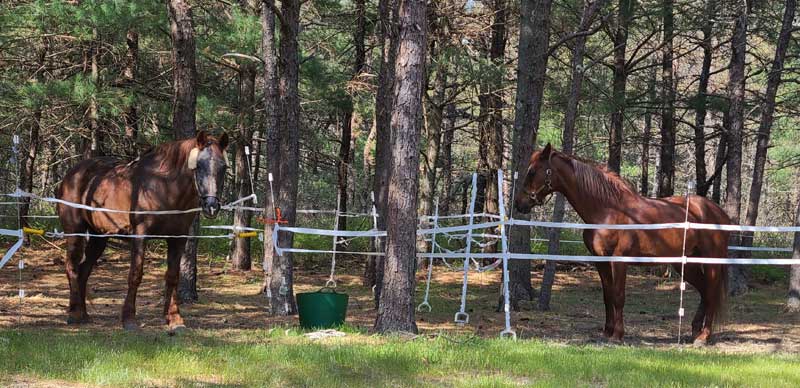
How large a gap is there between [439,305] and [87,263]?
6.07 metres

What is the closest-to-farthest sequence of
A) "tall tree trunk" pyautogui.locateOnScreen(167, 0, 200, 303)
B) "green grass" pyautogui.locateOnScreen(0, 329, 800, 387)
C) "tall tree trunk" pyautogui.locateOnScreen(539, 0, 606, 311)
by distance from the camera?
"green grass" pyautogui.locateOnScreen(0, 329, 800, 387) < "tall tree trunk" pyautogui.locateOnScreen(167, 0, 200, 303) < "tall tree trunk" pyautogui.locateOnScreen(539, 0, 606, 311)

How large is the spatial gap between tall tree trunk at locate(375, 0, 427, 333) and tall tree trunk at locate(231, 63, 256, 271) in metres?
7.25

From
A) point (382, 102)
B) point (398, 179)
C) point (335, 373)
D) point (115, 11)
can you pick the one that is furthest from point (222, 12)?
point (335, 373)

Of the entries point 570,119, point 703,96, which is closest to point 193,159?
point 570,119

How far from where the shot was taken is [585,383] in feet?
19.0

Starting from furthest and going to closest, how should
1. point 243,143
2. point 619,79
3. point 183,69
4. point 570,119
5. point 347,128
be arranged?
point 347,128 < point 619,79 < point 243,143 < point 570,119 < point 183,69

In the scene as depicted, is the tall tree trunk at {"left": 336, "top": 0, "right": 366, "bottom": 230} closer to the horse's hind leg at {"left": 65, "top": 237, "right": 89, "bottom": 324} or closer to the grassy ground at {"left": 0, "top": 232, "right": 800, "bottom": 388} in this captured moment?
the grassy ground at {"left": 0, "top": 232, "right": 800, "bottom": 388}

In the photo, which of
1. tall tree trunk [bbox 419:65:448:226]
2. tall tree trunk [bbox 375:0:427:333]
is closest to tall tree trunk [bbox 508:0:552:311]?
tall tree trunk [bbox 375:0:427:333]

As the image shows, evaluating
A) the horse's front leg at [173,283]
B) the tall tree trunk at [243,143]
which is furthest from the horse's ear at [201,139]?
the tall tree trunk at [243,143]

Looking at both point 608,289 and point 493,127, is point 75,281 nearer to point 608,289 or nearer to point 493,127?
point 608,289

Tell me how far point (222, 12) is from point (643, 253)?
11.2 metres

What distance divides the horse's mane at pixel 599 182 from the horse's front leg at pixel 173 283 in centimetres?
483

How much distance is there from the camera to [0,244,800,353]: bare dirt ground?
10172 mm

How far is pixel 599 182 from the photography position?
9492 mm
